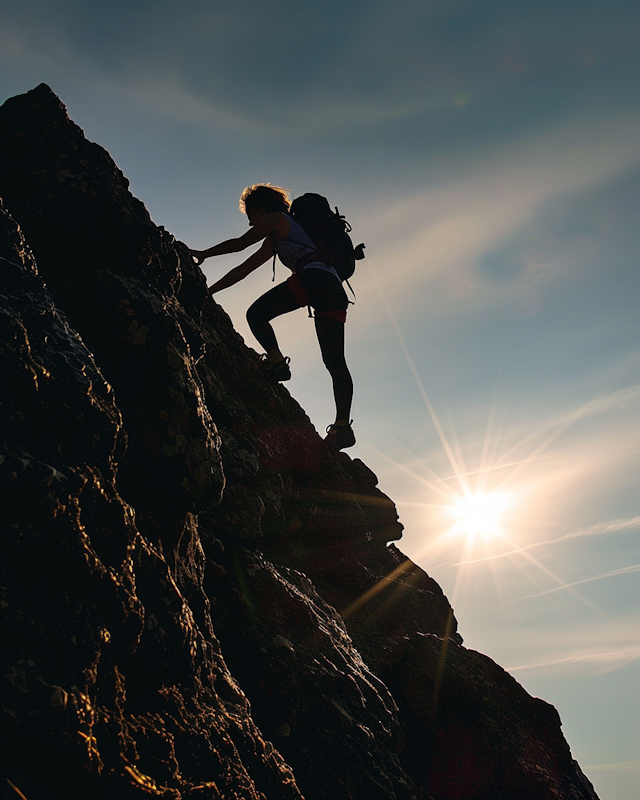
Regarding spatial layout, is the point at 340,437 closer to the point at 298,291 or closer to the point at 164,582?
the point at 298,291

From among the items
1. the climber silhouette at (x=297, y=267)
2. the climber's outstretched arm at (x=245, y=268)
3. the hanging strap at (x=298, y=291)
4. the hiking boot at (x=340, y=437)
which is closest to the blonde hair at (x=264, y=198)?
the climber silhouette at (x=297, y=267)

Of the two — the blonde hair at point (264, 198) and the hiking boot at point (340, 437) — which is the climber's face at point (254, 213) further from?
the hiking boot at point (340, 437)

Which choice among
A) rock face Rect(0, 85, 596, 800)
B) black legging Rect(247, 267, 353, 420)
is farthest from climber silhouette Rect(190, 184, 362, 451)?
rock face Rect(0, 85, 596, 800)

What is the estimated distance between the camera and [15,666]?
294 centimetres

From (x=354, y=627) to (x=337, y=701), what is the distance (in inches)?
152

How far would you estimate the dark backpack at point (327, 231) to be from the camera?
9977 mm

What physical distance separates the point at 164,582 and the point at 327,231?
23.8 feet

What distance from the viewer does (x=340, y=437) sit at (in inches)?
421

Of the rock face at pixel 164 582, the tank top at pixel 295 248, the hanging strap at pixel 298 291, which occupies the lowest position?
the rock face at pixel 164 582

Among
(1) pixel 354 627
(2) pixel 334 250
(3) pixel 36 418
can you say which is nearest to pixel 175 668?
(3) pixel 36 418

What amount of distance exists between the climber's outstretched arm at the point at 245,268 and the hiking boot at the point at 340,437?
315 centimetres

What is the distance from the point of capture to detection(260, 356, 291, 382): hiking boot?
10834mm

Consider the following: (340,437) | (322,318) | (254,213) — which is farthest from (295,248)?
(340,437)

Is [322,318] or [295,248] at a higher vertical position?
[295,248]
